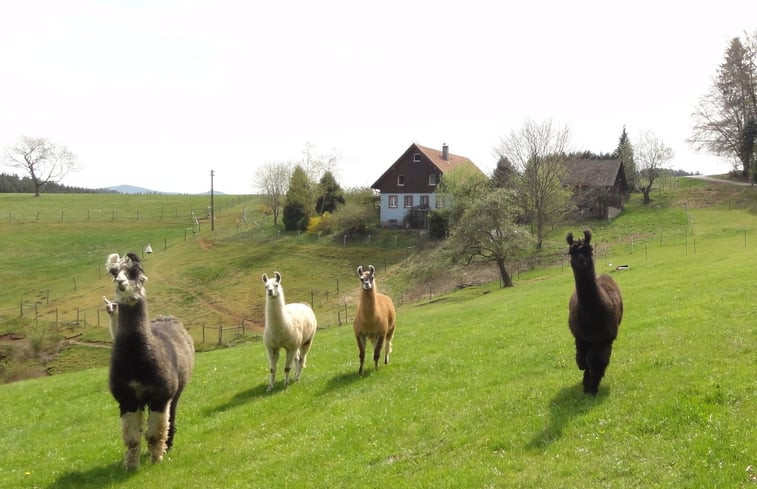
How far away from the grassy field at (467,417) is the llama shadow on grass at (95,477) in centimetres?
3

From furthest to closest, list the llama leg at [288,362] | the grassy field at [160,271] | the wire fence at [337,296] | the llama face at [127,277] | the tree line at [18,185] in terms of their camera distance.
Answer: the tree line at [18,185]
the wire fence at [337,296]
the grassy field at [160,271]
the llama leg at [288,362]
the llama face at [127,277]

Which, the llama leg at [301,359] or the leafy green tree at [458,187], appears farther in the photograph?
the leafy green tree at [458,187]

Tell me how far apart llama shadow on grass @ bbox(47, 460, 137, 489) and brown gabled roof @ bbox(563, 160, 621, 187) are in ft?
178

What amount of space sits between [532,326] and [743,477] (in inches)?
431

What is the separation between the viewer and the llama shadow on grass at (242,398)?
39.2 ft

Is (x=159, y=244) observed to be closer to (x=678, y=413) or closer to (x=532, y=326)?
(x=532, y=326)

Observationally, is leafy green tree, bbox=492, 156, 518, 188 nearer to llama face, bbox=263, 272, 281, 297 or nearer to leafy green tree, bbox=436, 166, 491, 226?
leafy green tree, bbox=436, 166, 491, 226

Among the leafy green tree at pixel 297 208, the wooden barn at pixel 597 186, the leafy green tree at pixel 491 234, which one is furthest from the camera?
the leafy green tree at pixel 297 208

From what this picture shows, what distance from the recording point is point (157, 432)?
877 centimetres

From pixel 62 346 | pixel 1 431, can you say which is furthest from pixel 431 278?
pixel 1 431

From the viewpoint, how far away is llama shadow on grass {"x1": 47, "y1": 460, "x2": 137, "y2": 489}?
8469 millimetres

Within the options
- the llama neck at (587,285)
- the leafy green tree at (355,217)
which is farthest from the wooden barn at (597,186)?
the llama neck at (587,285)

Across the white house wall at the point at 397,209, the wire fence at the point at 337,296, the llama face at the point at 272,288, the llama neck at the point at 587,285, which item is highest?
the white house wall at the point at 397,209

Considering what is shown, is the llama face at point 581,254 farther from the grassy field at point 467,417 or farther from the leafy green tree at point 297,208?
the leafy green tree at point 297,208
